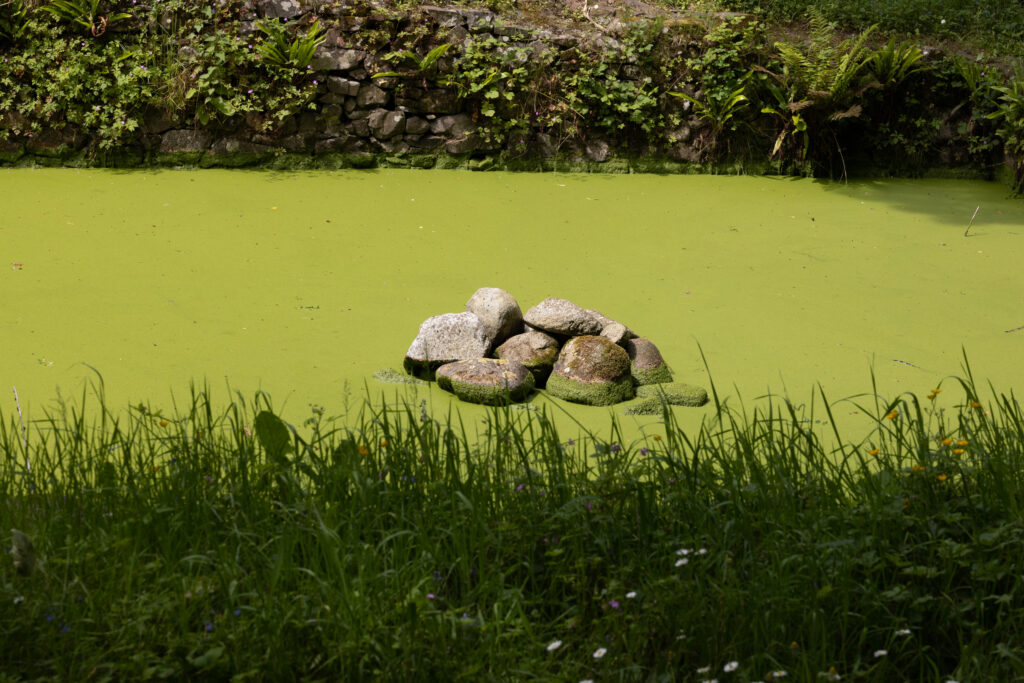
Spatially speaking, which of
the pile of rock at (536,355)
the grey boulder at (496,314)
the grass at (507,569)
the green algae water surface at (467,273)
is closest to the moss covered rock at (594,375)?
the pile of rock at (536,355)

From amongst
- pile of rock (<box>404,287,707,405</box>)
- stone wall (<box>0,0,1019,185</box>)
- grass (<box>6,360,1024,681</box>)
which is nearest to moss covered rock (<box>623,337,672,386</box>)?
pile of rock (<box>404,287,707,405</box>)

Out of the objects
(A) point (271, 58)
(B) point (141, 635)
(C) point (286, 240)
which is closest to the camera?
(B) point (141, 635)

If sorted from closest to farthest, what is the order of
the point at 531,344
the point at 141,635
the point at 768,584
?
the point at 141,635 < the point at 768,584 < the point at 531,344

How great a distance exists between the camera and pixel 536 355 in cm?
382

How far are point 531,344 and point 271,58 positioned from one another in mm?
3570

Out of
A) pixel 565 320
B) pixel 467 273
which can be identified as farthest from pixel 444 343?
pixel 467 273

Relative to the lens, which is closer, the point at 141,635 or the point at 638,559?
the point at 141,635

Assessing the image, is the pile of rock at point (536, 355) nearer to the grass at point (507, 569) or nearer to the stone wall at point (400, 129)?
the grass at point (507, 569)

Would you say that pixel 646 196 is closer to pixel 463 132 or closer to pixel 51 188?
pixel 463 132

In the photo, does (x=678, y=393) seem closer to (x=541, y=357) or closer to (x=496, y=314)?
(x=541, y=357)

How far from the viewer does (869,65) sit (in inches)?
270

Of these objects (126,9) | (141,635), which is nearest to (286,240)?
(126,9)

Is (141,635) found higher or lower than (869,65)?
lower

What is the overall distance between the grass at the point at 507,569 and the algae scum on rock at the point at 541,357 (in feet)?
4.28
